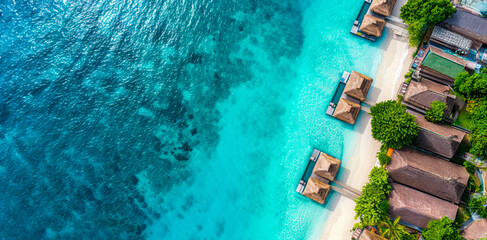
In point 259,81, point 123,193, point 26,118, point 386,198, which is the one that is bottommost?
point 123,193

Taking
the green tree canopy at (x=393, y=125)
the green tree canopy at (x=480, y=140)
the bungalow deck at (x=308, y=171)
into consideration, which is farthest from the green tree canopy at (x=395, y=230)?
the green tree canopy at (x=480, y=140)

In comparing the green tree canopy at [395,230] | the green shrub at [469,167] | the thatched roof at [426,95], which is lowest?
the green tree canopy at [395,230]

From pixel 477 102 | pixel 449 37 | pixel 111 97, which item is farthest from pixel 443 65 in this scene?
pixel 111 97

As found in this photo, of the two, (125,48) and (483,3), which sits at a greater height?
(483,3)

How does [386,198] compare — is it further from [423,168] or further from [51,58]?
[51,58]

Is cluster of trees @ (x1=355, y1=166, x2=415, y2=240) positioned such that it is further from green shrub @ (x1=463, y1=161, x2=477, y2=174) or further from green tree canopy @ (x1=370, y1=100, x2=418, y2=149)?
green shrub @ (x1=463, y1=161, x2=477, y2=174)

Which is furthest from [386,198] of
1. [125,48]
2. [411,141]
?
[125,48]

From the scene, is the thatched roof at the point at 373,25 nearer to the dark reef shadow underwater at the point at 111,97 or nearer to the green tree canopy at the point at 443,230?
the dark reef shadow underwater at the point at 111,97
